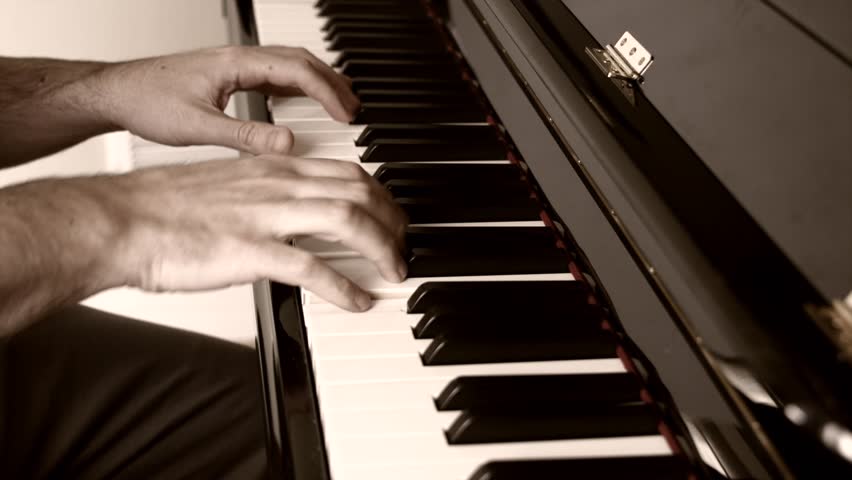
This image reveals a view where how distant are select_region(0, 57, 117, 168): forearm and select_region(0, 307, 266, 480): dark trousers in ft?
0.90

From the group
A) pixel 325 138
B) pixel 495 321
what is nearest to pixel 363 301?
pixel 495 321

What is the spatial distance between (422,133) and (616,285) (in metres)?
0.40

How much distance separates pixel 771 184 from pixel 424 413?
1.24 ft

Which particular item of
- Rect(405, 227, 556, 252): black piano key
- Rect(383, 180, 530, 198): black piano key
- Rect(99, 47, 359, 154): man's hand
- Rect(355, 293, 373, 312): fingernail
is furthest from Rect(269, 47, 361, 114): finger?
Rect(355, 293, 373, 312): fingernail

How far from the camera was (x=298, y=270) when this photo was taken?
78 centimetres

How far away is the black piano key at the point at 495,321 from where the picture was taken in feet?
2.59

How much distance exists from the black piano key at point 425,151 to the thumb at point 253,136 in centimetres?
12

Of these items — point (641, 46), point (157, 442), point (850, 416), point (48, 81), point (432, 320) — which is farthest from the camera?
point (48, 81)

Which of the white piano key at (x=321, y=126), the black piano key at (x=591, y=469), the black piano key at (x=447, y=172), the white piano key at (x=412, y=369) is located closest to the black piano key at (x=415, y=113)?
the white piano key at (x=321, y=126)

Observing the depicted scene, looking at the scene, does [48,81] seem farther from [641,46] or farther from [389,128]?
[641,46]

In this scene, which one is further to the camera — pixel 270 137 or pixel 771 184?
pixel 270 137

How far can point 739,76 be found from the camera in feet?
2.70

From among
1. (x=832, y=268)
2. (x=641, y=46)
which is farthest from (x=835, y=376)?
(x=641, y=46)

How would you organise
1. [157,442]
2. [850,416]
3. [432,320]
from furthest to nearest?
[157,442], [432,320], [850,416]
